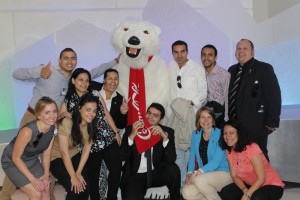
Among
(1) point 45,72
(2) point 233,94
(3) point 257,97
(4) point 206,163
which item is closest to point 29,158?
(1) point 45,72

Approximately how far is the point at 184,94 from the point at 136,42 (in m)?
0.58

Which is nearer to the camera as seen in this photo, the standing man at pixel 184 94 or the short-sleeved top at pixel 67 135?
the short-sleeved top at pixel 67 135

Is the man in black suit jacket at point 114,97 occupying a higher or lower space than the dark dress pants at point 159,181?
higher

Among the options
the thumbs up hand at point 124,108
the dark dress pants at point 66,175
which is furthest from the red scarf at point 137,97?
the dark dress pants at point 66,175

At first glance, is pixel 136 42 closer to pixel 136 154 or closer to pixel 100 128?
pixel 100 128

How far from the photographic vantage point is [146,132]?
292cm

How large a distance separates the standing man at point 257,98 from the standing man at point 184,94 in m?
0.31

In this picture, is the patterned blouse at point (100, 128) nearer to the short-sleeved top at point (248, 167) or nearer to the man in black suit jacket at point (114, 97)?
the man in black suit jacket at point (114, 97)

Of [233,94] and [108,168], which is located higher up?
[233,94]

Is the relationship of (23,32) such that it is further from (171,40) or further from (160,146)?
(160,146)

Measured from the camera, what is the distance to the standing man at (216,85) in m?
3.09

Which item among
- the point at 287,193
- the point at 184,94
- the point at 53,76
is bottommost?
the point at 287,193

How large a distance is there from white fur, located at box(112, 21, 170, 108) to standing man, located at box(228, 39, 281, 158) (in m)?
0.62

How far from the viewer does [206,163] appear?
9.50ft
